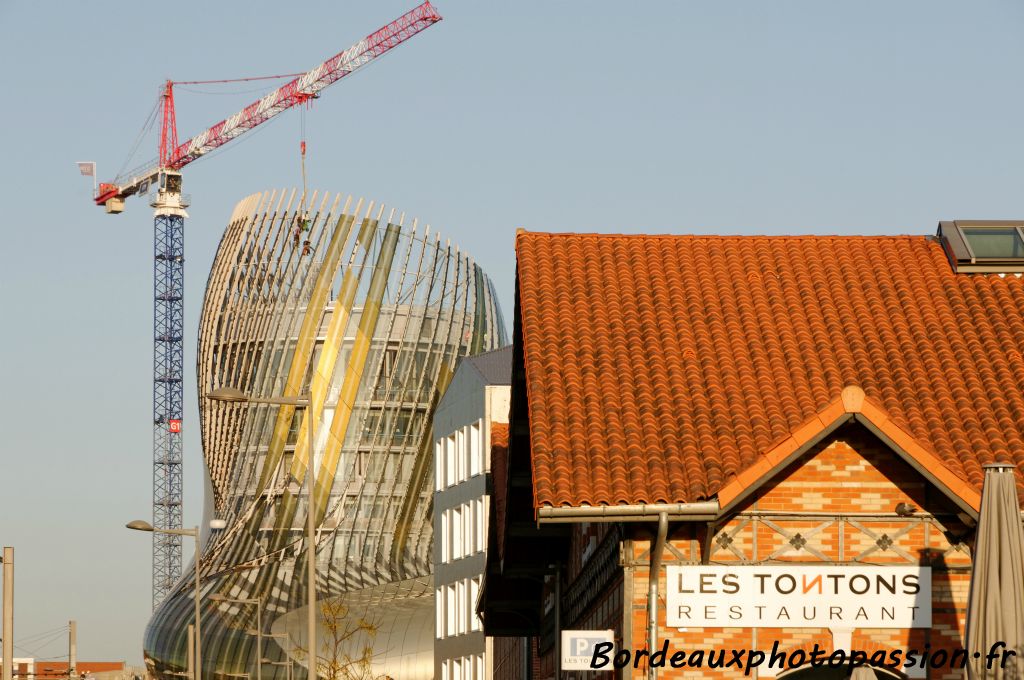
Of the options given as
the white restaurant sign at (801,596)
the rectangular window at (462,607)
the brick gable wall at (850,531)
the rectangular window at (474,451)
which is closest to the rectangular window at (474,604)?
the rectangular window at (462,607)

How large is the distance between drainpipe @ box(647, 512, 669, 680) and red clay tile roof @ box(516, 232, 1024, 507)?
0.32 metres

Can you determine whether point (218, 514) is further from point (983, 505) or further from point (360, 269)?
point (983, 505)

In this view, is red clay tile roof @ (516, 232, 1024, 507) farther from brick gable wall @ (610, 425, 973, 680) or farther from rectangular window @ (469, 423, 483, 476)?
rectangular window @ (469, 423, 483, 476)

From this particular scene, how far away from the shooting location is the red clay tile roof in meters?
21.2

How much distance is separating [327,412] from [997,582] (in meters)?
67.6

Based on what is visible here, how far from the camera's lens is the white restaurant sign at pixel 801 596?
20.9 metres

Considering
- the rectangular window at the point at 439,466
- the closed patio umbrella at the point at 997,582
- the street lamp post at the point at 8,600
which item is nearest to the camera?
the closed patio umbrella at the point at 997,582

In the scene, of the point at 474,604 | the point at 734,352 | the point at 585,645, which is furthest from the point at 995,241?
the point at 474,604

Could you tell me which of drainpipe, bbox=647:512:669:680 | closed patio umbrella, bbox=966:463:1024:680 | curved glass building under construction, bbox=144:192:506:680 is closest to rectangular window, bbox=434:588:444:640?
curved glass building under construction, bbox=144:192:506:680

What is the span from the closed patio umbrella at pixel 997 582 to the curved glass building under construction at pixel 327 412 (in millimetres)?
62003

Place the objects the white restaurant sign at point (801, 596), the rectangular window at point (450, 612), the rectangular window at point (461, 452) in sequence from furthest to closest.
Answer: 1. the rectangular window at point (450, 612)
2. the rectangular window at point (461, 452)
3. the white restaurant sign at point (801, 596)

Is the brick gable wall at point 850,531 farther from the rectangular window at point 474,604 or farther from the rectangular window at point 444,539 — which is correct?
the rectangular window at point 444,539

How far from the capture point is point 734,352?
23250 mm

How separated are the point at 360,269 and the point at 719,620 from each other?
64787 millimetres
